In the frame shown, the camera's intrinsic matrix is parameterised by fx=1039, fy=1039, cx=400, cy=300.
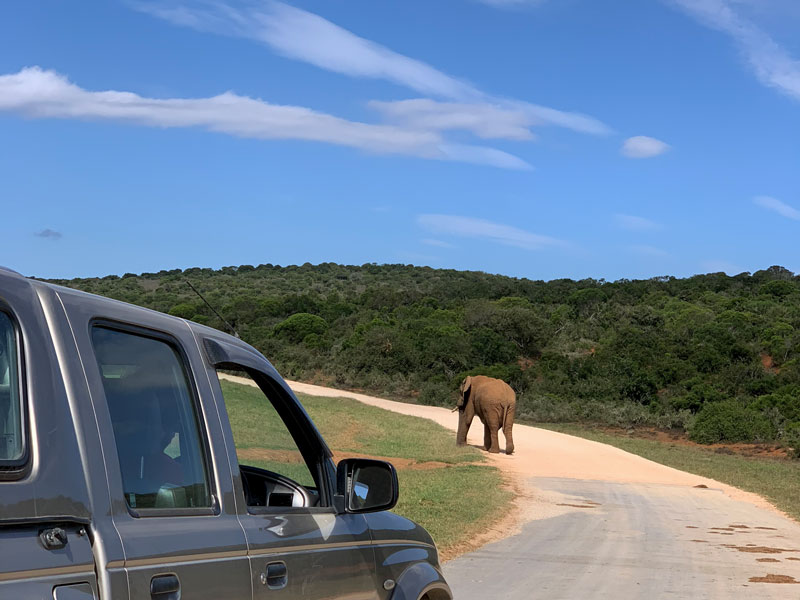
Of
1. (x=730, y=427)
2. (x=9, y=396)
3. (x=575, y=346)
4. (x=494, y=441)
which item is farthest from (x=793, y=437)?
(x=9, y=396)

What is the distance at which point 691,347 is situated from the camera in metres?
48.4

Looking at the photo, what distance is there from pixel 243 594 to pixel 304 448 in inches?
41.2

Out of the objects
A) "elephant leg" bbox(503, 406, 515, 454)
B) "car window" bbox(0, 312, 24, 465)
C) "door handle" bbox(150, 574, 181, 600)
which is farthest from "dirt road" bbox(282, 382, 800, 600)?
"car window" bbox(0, 312, 24, 465)

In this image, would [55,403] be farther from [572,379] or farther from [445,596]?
[572,379]

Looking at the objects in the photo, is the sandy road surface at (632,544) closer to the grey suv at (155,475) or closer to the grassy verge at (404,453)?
the grassy verge at (404,453)

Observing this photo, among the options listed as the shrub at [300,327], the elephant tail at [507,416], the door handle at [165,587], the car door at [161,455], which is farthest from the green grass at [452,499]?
the shrub at [300,327]

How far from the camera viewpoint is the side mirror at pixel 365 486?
150 inches

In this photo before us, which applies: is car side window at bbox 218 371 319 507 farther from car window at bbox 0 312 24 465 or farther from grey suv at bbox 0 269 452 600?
car window at bbox 0 312 24 465

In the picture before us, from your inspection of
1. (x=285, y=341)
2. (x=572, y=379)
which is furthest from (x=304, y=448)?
(x=285, y=341)

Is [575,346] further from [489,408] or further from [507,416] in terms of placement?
[489,408]

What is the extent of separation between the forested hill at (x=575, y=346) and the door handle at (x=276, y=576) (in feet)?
89.8

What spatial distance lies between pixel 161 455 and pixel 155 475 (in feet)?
0.27

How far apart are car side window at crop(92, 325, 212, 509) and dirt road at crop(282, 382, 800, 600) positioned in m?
6.01

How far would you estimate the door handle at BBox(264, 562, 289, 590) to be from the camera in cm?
312
